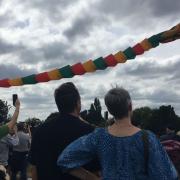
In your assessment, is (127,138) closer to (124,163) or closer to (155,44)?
(124,163)

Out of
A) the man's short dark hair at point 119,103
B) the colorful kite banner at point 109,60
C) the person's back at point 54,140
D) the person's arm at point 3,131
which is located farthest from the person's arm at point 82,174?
the colorful kite banner at point 109,60

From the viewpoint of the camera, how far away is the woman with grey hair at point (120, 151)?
3.80 metres

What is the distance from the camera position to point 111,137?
154 inches

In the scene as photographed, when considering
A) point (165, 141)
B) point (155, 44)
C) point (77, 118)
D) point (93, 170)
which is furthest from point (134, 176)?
point (155, 44)

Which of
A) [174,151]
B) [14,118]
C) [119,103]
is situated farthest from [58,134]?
[174,151]

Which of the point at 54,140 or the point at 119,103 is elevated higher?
the point at 119,103

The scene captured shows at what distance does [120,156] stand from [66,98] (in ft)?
2.71

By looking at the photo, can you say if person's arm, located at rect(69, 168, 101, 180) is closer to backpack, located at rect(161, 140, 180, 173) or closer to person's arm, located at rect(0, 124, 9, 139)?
person's arm, located at rect(0, 124, 9, 139)

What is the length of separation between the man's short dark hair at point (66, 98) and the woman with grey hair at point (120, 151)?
45cm

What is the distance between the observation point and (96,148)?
399 centimetres

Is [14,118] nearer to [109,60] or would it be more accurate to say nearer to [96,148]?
[96,148]

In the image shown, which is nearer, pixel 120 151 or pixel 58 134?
pixel 120 151

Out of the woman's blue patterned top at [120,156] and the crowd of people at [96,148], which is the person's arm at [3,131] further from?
the woman's blue patterned top at [120,156]

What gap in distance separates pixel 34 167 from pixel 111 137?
0.92 meters
